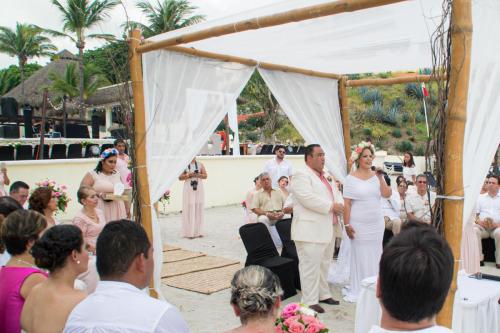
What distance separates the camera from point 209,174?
13.5 m

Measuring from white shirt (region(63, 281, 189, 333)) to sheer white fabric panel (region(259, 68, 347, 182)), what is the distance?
469cm

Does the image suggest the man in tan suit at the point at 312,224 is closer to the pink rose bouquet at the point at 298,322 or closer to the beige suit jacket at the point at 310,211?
the beige suit jacket at the point at 310,211

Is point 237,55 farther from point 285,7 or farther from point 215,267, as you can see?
point 215,267

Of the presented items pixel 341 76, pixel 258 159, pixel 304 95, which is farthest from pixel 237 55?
pixel 258 159

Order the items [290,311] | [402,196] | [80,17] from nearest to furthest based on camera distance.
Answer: [290,311] → [402,196] → [80,17]

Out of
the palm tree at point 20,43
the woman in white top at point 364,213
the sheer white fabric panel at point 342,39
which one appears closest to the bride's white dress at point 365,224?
the woman in white top at point 364,213

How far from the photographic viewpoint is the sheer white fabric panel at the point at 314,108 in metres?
6.27

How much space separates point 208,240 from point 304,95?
12.3ft

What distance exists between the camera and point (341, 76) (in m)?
7.16

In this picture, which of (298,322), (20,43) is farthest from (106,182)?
(20,43)

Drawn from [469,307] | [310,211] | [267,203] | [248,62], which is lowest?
[469,307]

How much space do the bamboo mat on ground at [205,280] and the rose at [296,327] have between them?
3463 millimetres

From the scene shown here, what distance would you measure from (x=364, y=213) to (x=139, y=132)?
263 centimetres

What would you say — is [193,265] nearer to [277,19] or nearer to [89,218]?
[89,218]
